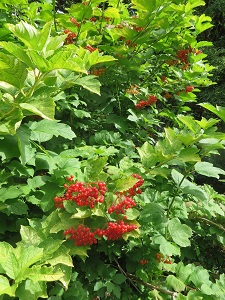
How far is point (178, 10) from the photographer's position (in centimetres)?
239

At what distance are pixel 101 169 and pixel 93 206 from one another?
197 millimetres

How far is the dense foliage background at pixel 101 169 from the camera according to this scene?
1.20m

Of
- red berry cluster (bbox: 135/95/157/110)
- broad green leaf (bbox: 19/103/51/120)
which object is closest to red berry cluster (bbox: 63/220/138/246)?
broad green leaf (bbox: 19/103/51/120)

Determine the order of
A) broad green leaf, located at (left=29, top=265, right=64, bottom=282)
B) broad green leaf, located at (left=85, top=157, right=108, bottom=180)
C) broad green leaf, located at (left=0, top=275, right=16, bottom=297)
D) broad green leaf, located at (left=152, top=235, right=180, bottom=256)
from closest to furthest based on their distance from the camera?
broad green leaf, located at (left=0, top=275, right=16, bottom=297) → broad green leaf, located at (left=29, top=265, right=64, bottom=282) → broad green leaf, located at (left=85, top=157, right=108, bottom=180) → broad green leaf, located at (left=152, top=235, right=180, bottom=256)

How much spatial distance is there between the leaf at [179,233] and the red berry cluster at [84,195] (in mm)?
525

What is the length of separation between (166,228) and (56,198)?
27.9 inches

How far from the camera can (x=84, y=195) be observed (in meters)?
1.45

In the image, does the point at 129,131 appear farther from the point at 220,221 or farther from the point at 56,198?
the point at 56,198

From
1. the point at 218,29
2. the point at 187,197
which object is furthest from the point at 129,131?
the point at 218,29

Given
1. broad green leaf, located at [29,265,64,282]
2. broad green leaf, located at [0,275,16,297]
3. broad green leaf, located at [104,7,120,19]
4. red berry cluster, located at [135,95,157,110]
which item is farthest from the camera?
red berry cluster, located at [135,95,157,110]

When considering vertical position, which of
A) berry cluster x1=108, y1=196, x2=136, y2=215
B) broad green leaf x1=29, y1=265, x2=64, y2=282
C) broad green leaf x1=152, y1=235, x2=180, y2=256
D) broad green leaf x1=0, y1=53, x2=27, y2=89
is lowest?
broad green leaf x1=152, y1=235, x2=180, y2=256

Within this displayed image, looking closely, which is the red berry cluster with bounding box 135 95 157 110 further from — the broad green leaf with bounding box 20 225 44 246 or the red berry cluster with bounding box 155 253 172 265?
the broad green leaf with bounding box 20 225 44 246

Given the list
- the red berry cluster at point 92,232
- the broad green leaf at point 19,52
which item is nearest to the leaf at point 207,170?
the red berry cluster at point 92,232

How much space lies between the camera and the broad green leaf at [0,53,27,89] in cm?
110
